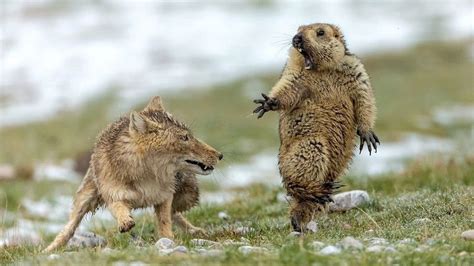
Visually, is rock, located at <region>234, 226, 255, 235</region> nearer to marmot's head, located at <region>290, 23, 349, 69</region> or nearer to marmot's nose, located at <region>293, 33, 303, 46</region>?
marmot's head, located at <region>290, 23, 349, 69</region>

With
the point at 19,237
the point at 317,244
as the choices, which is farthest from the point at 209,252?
the point at 19,237

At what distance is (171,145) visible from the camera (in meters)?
9.46

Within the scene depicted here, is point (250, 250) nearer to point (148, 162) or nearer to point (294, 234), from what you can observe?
point (294, 234)

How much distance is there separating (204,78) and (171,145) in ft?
132

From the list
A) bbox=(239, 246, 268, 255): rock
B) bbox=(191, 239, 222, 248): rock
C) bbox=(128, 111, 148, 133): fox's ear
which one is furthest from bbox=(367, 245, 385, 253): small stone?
bbox=(128, 111, 148, 133): fox's ear

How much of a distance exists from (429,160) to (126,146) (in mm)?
7438

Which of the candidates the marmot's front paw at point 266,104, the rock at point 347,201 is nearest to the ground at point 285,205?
the rock at point 347,201

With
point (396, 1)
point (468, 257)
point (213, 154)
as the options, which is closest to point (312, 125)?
point (213, 154)

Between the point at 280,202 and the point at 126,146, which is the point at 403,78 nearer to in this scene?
the point at 280,202

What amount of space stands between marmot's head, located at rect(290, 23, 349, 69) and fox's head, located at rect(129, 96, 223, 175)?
148 centimetres

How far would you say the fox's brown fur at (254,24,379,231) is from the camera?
896cm

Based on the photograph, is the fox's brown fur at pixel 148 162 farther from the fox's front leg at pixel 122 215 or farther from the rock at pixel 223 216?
the rock at pixel 223 216

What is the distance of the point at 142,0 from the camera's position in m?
75.6

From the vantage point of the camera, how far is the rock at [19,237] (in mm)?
10586
